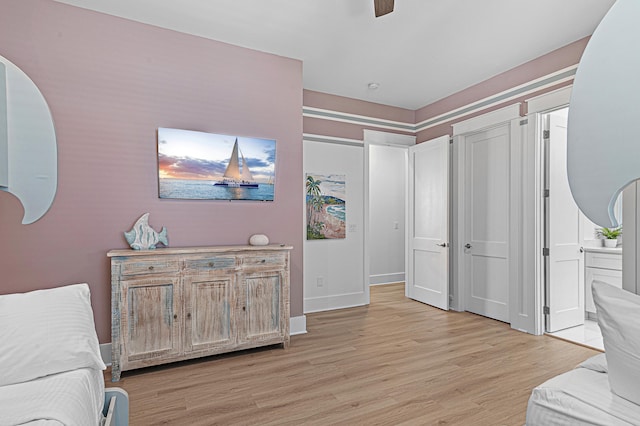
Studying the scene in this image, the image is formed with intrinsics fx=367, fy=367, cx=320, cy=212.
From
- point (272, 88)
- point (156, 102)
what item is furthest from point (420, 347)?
point (156, 102)

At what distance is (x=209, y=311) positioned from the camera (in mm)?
3070

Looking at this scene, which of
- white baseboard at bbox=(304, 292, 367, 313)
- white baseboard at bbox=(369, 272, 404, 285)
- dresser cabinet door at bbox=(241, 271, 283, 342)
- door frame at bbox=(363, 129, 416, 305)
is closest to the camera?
dresser cabinet door at bbox=(241, 271, 283, 342)

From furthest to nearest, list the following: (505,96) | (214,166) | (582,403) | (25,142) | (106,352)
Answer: (505,96)
(214,166)
(106,352)
(582,403)
(25,142)

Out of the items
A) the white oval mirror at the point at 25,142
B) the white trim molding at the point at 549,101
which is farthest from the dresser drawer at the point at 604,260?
the white oval mirror at the point at 25,142

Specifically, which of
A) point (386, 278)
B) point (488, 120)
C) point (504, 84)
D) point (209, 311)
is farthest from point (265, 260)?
point (386, 278)

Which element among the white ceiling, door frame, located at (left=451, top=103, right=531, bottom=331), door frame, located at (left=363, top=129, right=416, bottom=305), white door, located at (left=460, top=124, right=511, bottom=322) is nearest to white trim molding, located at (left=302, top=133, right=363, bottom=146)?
door frame, located at (left=363, top=129, right=416, bottom=305)

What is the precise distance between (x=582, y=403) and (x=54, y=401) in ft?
5.94

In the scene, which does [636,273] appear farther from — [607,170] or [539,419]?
[607,170]

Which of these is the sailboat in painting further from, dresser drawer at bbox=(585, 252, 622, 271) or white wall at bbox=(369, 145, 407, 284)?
dresser drawer at bbox=(585, 252, 622, 271)

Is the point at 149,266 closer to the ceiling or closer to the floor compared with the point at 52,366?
closer to the ceiling

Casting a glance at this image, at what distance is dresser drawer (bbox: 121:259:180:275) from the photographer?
2.80 metres

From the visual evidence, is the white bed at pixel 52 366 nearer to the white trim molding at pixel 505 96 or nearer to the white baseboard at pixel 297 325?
the white baseboard at pixel 297 325

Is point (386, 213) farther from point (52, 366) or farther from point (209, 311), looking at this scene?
point (52, 366)

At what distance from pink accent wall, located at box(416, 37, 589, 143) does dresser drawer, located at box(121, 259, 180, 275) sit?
12.4ft
